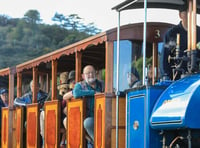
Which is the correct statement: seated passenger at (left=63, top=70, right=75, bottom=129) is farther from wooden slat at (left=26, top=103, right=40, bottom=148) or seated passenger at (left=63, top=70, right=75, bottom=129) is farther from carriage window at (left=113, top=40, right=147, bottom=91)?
carriage window at (left=113, top=40, right=147, bottom=91)

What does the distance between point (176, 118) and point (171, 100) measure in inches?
12.4

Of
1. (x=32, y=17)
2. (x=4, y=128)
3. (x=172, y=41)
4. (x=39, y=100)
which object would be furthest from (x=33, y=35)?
(x=172, y=41)

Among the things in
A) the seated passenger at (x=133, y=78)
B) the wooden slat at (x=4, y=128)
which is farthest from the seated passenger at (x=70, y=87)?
the wooden slat at (x=4, y=128)

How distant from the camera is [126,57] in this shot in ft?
24.4

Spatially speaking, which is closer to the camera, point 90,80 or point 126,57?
point 126,57

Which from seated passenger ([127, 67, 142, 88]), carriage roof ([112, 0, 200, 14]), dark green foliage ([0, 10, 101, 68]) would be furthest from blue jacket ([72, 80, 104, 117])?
dark green foliage ([0, 10, 101, 68])

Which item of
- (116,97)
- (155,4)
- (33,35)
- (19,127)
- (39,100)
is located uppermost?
(33,35)

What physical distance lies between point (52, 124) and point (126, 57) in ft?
8.71

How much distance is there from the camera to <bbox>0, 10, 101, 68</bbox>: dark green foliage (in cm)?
6558

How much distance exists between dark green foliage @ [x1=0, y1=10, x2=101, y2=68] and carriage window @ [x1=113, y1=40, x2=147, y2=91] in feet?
179

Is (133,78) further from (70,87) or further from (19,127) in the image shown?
(19,127)

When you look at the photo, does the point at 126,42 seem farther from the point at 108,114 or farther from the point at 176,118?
the point at 176,118

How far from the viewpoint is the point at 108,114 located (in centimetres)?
733

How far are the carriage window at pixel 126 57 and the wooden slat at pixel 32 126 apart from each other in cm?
336
